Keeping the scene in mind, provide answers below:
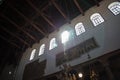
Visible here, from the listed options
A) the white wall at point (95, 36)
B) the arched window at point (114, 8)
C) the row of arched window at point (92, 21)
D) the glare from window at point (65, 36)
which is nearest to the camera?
the white wall at point (95, 36)

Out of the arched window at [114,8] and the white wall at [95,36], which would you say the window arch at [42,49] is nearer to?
the white wall at [95,36]

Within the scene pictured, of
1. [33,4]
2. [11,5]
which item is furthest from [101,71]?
[11,5]

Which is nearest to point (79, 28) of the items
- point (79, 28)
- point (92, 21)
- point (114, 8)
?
point (79, 28)

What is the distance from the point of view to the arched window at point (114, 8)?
797cm

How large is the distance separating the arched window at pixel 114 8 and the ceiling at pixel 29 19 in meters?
1.24

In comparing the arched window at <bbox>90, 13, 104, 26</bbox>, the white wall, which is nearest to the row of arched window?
the arched window at <bbox>90, 13, 104, 26</bbox>

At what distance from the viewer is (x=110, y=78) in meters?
5.71

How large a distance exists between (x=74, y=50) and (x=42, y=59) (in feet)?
11.7

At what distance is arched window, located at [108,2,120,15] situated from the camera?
26.1ft

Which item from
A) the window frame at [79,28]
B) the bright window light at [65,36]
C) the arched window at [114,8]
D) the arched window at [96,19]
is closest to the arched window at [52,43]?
the bright window light at [65,36]

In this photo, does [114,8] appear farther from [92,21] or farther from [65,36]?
[65,36]

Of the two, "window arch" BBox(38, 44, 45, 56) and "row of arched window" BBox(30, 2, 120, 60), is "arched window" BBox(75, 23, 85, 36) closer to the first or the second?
"row of arched window" BBox(30, 2, 120, 60)

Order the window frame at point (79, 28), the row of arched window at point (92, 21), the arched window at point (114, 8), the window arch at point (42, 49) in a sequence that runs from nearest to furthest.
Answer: the arched window at point (114, 8), the row of arched window at point (92, 21), the window frame at point (79, 28), the window arch at point (42, 49)

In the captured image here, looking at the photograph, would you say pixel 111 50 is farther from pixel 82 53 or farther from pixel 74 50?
pixel 74 50
